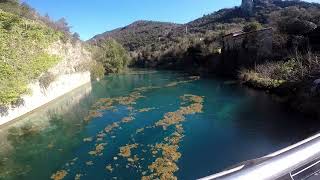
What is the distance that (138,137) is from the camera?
1397cm

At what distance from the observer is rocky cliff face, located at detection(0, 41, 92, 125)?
2050 cm

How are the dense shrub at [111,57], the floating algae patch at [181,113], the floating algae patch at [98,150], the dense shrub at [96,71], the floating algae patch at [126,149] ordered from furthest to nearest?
the dense shrub at [111,57] < the dense shrub at [96,71] < the floating algae patch at [181,113] < the floating algae patch at [98,150] < the floating algae patch at [126,149]

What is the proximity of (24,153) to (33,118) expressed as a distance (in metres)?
7.23

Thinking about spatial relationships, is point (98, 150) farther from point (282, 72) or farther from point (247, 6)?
point (247, 6)

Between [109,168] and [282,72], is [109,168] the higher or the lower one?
the lower one

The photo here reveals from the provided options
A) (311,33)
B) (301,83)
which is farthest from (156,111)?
(311,33)

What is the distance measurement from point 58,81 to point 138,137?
1687cm

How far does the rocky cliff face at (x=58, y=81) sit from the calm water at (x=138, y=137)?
790 millimetres

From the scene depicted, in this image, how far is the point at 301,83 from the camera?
62.8 ft

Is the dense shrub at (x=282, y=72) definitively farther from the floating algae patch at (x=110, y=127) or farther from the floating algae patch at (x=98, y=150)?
the floating algae patch at (x=98, y=150)

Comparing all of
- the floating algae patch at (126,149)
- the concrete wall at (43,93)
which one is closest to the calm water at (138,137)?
the floating algae patch at (126,149)

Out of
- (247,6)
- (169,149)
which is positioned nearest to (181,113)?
(169,149)

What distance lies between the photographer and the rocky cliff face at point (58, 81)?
20.5 m

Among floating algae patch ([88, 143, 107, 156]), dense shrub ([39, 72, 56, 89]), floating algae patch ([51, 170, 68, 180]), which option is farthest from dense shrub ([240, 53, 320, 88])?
dense shrub ([39, 72, 56, 89])
